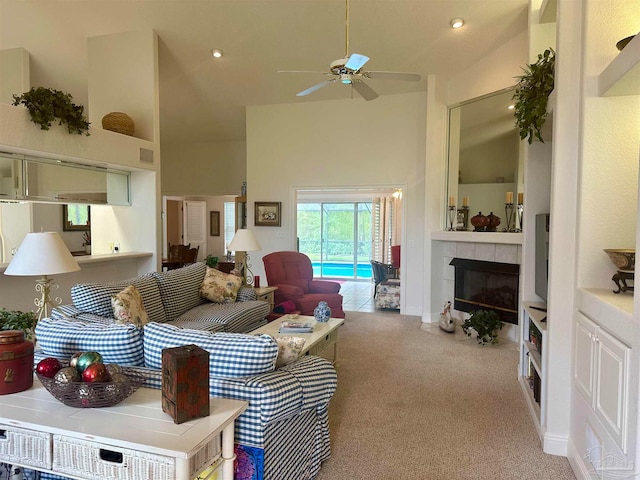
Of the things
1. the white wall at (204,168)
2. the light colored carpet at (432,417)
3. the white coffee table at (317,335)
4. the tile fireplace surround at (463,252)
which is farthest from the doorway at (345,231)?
the white coffee table at (317,335)

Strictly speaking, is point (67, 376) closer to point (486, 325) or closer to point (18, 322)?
point (18, 322)

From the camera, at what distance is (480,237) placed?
16.9 ft

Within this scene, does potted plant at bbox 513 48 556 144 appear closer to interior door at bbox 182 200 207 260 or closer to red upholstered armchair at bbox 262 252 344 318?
red upholstered armchair at bbox 262 252 344 318

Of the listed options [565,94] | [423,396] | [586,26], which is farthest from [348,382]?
[586,26]

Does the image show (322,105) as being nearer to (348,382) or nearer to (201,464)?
(348,382)

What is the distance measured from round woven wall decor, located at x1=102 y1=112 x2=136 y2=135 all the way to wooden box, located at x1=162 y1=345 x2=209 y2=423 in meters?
4.14

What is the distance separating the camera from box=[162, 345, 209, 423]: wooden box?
155 cm

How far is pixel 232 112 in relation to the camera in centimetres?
741

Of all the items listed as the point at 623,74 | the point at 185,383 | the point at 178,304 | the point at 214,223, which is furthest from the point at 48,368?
the point at 214,223

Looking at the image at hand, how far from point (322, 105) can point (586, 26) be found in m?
4.84

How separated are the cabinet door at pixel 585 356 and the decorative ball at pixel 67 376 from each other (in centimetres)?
244

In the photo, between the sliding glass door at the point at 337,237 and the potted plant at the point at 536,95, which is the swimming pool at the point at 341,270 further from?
the potted plant at the point at 536,95

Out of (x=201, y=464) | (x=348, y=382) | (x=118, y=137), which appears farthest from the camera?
(x=118, y=137)

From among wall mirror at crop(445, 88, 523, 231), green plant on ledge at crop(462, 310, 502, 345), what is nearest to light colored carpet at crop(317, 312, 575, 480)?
green plant on ledge at crop(462, 310, 502, 345)
